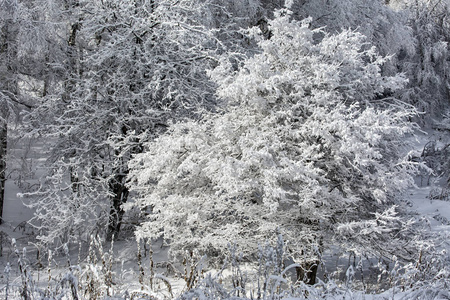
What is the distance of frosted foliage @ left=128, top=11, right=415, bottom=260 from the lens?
21.2 ft

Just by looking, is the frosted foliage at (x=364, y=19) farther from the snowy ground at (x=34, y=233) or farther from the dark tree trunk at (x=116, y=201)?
the dark tree trunk at (x=116, y=201)

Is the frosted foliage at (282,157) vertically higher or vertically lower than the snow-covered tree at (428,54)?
lower

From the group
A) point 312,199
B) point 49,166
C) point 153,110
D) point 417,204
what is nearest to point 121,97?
point 153,110

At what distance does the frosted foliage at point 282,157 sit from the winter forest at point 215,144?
1.6 inches

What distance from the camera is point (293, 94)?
693 cm

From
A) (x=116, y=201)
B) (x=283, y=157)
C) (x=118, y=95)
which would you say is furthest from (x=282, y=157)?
(x=116, y=201)

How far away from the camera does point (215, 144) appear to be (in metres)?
7.27

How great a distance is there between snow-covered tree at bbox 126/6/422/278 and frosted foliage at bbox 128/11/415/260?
0.07 ft

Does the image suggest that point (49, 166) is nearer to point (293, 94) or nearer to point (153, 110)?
point (153, 110)

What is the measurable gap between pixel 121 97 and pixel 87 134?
4.28ft

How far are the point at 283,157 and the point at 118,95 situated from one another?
461 cm

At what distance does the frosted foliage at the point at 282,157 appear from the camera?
21.2ft

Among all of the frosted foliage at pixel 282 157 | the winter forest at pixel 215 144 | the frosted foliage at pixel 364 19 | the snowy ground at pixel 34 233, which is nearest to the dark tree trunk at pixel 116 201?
the winter forest at pixel 215 144

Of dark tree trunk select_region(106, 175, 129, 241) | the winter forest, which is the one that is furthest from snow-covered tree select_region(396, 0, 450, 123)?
dark tree trunk select_region(106, 175, 129, 241)
